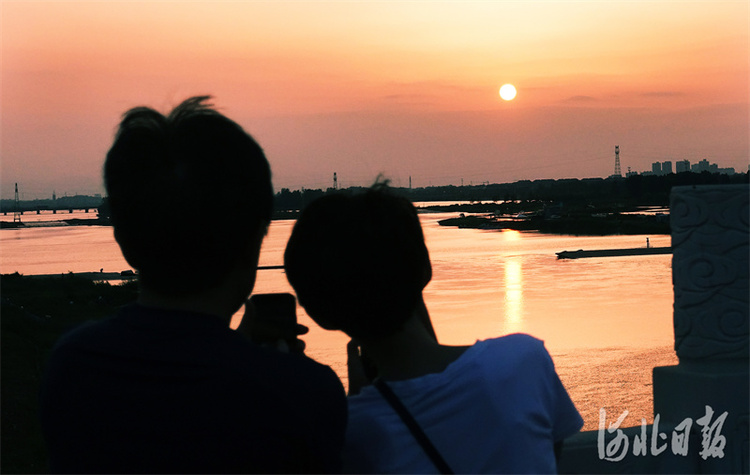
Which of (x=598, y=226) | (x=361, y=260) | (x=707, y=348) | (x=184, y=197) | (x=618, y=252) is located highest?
(x=184, y=197)

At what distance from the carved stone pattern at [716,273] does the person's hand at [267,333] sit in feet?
11.7

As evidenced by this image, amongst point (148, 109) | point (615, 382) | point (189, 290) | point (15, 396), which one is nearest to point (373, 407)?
point (189, 290)

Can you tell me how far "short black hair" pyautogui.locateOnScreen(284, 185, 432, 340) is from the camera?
66.1 inches

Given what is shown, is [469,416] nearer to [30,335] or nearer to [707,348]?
[707,348]

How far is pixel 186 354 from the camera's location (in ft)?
4.37

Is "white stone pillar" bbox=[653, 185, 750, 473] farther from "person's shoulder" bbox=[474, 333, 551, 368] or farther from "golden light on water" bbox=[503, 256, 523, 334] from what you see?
"golden light on water" bbox=[503, 256, 523, 334]

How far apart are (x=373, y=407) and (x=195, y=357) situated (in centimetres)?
52

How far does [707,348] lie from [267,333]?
3643 mm

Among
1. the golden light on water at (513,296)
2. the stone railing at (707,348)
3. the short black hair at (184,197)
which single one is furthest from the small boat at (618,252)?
the short black hair at (184,197)

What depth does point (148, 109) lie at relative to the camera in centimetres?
155

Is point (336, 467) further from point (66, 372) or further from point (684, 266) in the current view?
point (684, 266)

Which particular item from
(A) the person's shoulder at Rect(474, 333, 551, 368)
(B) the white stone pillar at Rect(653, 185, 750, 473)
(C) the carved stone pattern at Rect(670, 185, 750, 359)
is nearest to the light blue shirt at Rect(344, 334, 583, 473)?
(A) the person's shoulder at Rect(474, 333, 551, 368)

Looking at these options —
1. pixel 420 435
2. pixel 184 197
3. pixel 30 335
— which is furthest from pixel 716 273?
pixel 30 335

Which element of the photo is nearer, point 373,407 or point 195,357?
point 195,357
